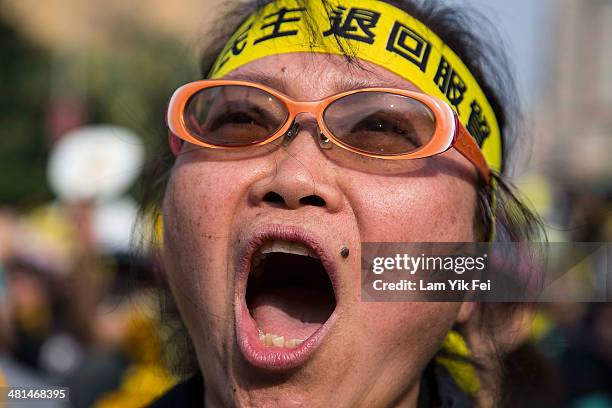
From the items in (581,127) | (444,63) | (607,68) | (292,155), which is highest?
(444,63)

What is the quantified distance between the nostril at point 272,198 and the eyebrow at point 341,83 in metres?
0.22

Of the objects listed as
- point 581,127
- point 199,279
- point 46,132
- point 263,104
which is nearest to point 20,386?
point 199,279

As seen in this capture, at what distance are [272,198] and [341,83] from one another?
0.86 ft

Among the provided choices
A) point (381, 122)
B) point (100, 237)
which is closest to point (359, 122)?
point (381, 122)

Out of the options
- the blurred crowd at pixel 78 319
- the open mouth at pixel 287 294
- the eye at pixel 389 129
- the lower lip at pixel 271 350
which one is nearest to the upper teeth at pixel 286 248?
the open mouth at pixel 287 294

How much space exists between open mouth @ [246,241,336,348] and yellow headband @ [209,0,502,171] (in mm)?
405

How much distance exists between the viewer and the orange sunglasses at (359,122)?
55.6 inches

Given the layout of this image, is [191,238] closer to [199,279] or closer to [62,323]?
[199,279]

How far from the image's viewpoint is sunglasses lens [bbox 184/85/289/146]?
1454 millimetres

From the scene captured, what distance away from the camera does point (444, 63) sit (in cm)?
160

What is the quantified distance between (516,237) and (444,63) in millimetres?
408

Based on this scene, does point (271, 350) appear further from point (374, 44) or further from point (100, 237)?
point (100, 237)

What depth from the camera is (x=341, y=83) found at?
145 centimetres

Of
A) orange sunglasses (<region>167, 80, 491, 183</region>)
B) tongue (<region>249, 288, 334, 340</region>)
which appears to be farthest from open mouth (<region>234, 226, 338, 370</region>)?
orange sunglasses (<region>167, 80, 491, 183</region>)
